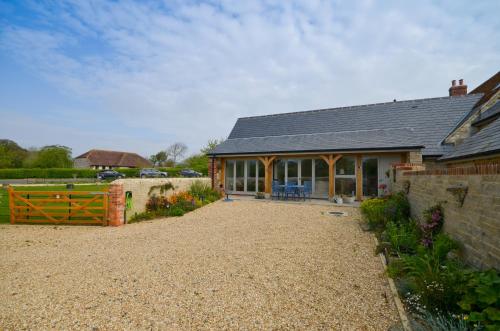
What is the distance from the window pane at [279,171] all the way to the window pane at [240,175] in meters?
2.16

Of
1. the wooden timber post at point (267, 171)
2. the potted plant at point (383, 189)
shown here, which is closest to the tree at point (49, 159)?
the wooden timber post at point (267, 171)

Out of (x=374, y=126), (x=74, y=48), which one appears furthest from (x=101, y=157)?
(x=374, y=126)

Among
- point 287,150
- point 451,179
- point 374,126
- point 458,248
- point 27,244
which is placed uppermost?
point 374,126

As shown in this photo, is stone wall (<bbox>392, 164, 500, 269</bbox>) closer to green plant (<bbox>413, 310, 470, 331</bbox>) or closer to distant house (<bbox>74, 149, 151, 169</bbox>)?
green plant (<bbox>413, 310, 470, 331</bbox>)

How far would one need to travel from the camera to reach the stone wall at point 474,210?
2.89 meters

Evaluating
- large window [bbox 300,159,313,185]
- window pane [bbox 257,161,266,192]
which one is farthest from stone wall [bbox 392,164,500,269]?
window pane [bbox 257,161,266,192]

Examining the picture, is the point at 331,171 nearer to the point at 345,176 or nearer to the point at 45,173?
the point at 345,176

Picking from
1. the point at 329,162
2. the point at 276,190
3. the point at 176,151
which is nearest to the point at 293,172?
the point at 276,190

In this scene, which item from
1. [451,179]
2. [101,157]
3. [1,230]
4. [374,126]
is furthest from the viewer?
[101,157]

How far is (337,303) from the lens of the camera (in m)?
3.30

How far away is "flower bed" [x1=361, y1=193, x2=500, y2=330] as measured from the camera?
226 centimetres

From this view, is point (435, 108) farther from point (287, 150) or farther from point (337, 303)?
point (337, 303)

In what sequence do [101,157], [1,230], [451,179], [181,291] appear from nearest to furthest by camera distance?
[181,291] → [451,179] → [1,230] → [101,157]

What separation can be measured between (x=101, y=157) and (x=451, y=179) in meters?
64.3
